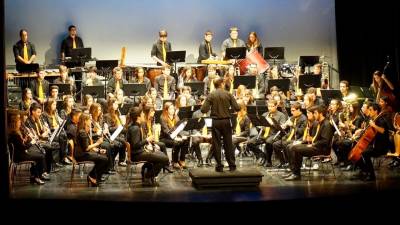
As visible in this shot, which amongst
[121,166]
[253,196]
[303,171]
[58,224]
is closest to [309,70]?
[303,171]

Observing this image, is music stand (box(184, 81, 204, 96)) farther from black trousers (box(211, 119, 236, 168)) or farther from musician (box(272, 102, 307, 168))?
black trousers (box(211, 119, 236, 168))

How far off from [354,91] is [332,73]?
12.7ft

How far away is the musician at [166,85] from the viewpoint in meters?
14.0

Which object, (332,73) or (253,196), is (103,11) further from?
(253,196)

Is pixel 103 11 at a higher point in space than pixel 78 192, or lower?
higher

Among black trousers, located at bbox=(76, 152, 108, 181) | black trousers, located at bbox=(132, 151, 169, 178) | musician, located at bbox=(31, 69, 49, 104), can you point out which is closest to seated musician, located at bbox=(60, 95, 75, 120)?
musician, located at bbox=(31, 69, 49, 104)

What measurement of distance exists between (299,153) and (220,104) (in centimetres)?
176

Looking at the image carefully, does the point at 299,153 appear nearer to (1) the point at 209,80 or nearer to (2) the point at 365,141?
(2) the point at 365,141

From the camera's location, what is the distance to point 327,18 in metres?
17.1

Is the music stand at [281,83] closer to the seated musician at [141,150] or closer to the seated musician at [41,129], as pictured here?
the seated musician at [141,150]

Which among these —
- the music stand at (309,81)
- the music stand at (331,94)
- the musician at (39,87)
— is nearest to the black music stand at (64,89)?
the musician at (39,87)

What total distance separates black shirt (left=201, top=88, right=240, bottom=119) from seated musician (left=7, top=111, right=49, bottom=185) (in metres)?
3.02

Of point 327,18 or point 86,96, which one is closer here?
point 86,96

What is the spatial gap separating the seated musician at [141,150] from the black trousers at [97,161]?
52cm
